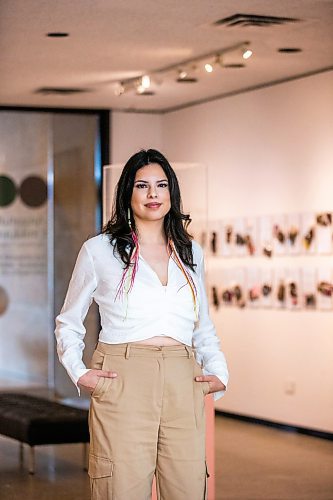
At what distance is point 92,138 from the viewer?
11.7 metres

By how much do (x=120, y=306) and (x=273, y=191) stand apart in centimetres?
683

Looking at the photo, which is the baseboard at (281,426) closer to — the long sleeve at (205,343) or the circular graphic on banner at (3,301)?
the circular graphic on banner at (3,301)

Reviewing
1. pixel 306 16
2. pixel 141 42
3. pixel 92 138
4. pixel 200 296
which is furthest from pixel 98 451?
pixel 92 138

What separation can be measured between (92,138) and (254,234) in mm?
2308

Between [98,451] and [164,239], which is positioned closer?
[98,451]

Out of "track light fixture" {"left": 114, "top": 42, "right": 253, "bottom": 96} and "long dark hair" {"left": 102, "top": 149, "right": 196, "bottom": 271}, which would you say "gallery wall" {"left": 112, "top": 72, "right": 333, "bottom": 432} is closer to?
"track light fixture" {"left": 114, "top": 42, "right": 253, "bottom": 96}

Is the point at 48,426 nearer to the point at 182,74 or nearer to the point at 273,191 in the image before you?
the point at 182,74

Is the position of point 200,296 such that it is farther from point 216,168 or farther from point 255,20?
point 216,168

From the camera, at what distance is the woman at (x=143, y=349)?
129 inches

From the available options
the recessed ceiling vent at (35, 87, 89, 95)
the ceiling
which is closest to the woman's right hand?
the ceiling

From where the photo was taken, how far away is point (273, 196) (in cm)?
1005

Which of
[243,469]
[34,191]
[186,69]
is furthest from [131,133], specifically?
[243,469]

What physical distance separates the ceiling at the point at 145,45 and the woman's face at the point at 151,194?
362 cm

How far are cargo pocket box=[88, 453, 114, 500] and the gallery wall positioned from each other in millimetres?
6113
